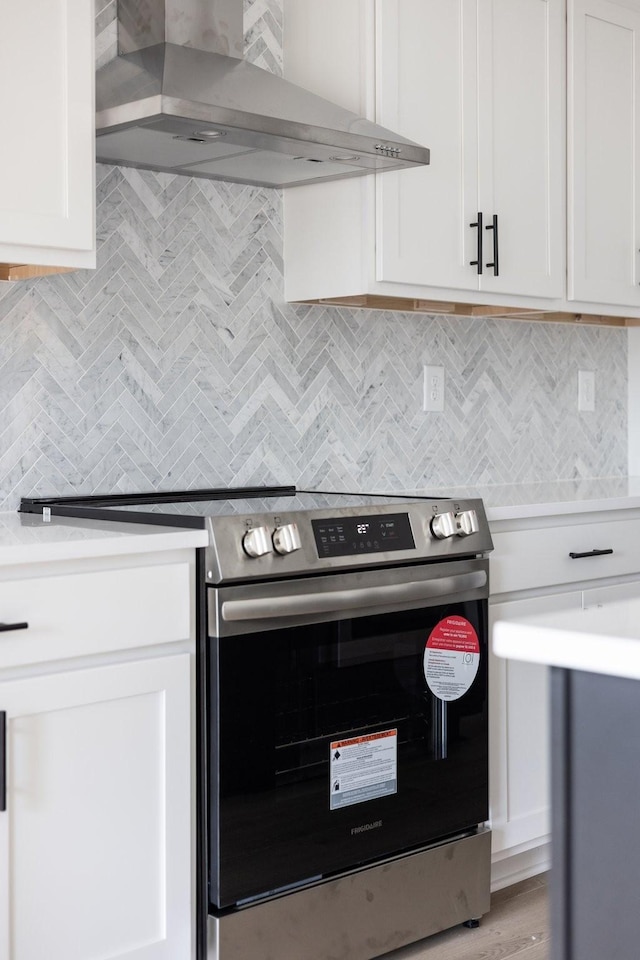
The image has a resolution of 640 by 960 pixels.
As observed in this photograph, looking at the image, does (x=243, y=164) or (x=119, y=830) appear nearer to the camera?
(x=119, y=830)

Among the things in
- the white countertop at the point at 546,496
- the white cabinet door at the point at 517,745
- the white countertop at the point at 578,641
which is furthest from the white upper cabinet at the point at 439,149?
the white countertop at the point at 578,641

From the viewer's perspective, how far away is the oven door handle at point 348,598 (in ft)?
6.70

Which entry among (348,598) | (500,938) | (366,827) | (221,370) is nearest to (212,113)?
(221,370)

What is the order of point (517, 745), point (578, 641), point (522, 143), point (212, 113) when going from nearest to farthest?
point (578, 641), point (212, 113), point (517, 745), point (522, 143)

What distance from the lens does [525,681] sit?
2725 mm

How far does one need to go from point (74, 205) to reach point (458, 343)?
1.49 m

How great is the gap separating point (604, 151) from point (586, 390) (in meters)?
0.82

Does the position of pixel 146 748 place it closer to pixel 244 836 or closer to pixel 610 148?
pixel 244 836

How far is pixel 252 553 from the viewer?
2045 millimetres

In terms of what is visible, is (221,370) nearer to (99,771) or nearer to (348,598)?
(348,598)

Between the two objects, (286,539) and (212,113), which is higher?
(212,113)

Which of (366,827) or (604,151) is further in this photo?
(604,151)

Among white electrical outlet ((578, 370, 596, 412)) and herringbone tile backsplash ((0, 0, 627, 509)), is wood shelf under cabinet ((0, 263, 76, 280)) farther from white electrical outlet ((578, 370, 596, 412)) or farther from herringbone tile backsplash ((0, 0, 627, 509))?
white electrical outlet ((578, 370, 596, 412))

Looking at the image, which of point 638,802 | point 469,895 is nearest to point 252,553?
point 469,895
